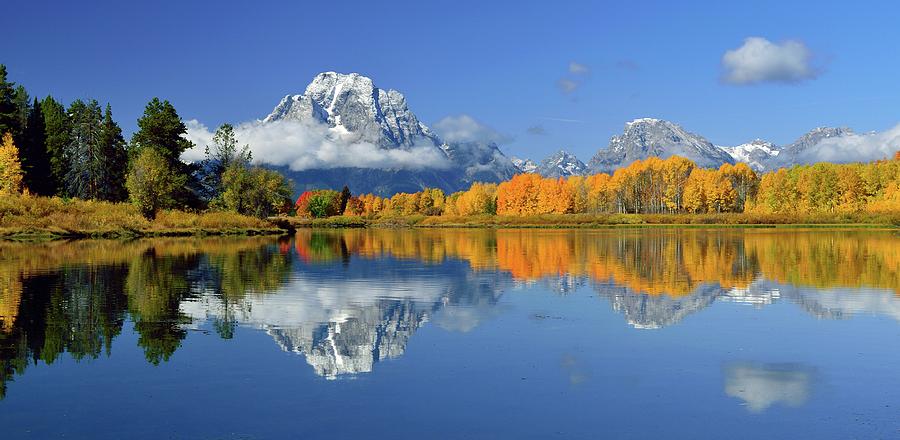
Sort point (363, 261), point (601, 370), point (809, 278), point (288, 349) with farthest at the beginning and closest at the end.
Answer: point (363, 261) → point (809, 278) → point (288, 349) → point (601, 370)

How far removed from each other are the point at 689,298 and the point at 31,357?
2058 cm

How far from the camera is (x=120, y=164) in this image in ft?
364

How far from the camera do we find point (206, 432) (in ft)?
37.4

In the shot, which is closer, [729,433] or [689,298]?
[729,433]

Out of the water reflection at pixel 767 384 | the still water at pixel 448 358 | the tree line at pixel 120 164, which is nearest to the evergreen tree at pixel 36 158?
the tree line at pixel 120 164

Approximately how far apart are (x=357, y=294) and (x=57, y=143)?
94779mm

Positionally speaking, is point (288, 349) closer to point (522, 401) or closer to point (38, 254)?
point (522, 401)

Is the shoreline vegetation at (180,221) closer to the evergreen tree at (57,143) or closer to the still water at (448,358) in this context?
the evergreen tree at (57,143)

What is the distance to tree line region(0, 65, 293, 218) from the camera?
89.8 meters

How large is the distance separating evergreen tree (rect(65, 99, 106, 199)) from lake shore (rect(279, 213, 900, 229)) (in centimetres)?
2636

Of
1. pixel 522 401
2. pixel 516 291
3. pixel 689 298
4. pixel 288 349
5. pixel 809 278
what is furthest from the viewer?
pixel 809 278

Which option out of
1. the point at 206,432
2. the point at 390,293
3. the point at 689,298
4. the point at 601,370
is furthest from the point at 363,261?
the point at 206,432

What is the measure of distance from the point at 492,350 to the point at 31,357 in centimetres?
1003

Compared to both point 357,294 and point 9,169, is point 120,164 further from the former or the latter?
point 357,294
